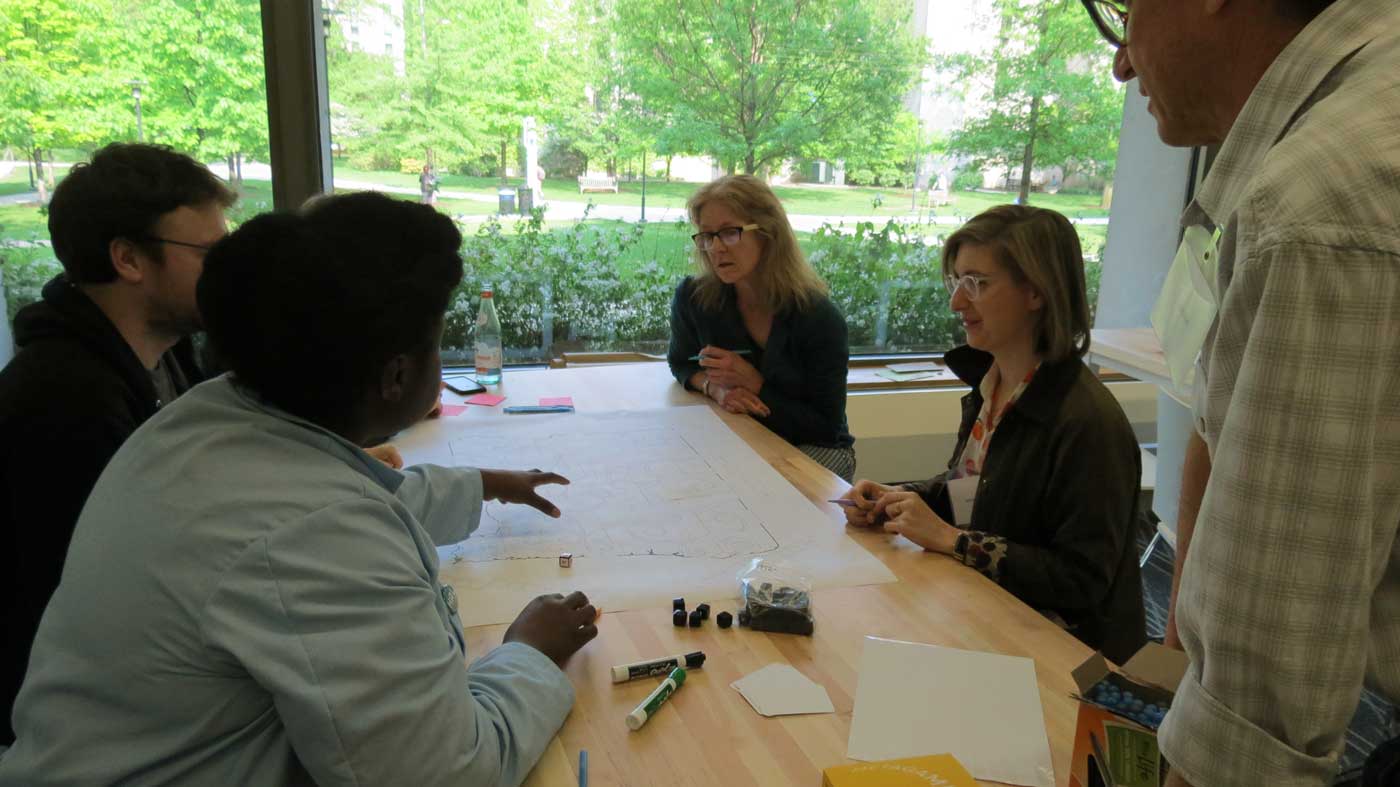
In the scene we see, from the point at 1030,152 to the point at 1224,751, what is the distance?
381 centimetres

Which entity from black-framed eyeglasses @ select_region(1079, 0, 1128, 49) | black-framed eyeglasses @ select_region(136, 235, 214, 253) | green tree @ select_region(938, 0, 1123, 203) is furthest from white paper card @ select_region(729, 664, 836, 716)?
green tree @ select_region(938, 0, 1123, 203)

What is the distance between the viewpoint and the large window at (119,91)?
9.25 ft

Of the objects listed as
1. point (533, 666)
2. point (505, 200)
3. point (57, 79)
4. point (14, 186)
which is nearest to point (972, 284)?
point (533, 666)

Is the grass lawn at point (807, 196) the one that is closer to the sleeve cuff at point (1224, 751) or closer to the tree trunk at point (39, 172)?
the tree trunk at point (39, 172)

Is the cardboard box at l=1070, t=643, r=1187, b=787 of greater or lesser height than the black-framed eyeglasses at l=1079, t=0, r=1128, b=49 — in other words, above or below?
below

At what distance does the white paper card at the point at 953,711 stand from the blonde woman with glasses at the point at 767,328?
136 centimetres

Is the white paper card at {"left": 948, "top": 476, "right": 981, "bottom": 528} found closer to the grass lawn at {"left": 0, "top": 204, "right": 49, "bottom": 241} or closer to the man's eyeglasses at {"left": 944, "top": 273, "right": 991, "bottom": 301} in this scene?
the man's eyeglasses at {"left": 944, "top": 273, "right": 991, "bottom": 301}

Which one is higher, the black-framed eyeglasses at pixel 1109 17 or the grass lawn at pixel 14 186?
the black-framed eyeglasses at pixel 1109 17

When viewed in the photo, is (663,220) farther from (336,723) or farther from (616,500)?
(336,723)

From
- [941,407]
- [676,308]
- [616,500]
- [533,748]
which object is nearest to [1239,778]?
[533,748]

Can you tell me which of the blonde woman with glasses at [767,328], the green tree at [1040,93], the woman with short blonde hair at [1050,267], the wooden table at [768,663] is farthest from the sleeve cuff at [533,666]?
the green tree at [1040,93]

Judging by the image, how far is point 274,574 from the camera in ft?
2.57

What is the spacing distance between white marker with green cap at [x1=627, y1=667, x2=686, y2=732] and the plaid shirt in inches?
23.1

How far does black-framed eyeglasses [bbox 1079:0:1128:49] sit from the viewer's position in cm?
99
